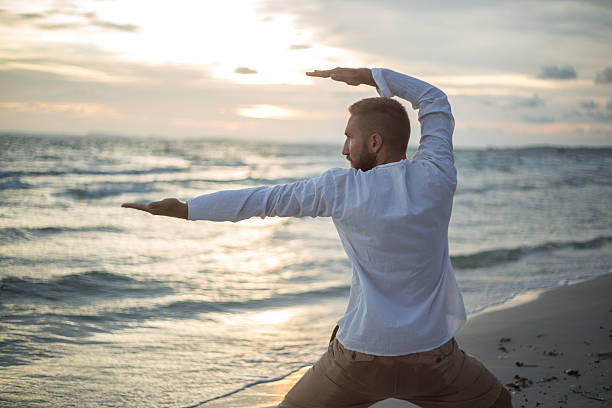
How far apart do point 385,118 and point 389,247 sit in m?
0.50

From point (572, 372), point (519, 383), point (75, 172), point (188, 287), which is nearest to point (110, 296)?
point (188, 287)

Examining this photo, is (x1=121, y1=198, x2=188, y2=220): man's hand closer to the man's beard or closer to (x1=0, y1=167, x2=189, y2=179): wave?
the man's beard

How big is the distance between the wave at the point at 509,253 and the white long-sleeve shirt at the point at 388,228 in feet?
28.4

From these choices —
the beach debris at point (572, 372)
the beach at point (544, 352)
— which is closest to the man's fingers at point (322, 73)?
the beach at point (544, 352)

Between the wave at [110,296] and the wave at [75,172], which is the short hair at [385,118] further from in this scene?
the wave at [75,172]

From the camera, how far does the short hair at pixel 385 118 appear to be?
→ 2.03 meters

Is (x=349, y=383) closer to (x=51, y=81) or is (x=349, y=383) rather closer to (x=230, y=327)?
(x=230, y=327)

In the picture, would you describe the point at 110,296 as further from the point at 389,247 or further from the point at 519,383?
the point at 389,247

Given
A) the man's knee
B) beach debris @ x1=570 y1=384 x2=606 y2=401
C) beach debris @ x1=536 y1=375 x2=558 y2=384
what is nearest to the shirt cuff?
the man's knee

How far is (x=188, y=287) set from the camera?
8.48m


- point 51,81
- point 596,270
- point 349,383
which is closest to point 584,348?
point 349,383

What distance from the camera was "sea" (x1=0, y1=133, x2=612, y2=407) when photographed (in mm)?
5051

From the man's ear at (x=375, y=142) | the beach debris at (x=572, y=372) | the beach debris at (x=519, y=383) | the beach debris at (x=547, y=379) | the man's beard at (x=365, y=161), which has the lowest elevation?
the beach debris at (x=519, y=383)

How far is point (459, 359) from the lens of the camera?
7.16ft
